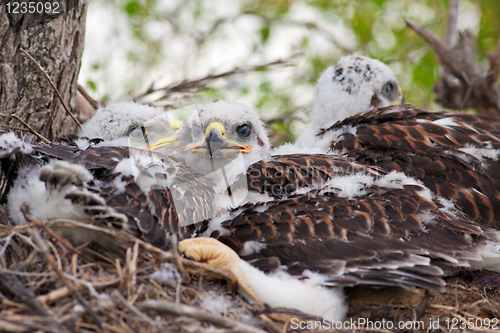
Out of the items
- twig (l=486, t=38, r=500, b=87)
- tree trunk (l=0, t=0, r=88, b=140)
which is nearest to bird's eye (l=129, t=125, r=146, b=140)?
tree trunk (l=0, t=0, r=88, b=140)

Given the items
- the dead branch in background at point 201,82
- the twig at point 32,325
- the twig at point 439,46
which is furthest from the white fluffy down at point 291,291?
the twig at point 439,46

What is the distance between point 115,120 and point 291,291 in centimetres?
169

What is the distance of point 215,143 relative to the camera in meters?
A: 2.67

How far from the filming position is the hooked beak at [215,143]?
268cm

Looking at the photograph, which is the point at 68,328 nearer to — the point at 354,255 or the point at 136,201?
the point at 136,201

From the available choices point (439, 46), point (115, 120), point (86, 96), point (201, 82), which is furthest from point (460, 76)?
point (86, 96)

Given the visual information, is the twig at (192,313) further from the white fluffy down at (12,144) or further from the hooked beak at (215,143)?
the hooked beak at (215,143)

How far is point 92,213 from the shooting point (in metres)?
1.79

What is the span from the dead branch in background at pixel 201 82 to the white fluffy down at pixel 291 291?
2.12 meters

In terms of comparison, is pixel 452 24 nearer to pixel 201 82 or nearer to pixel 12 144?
pixel 201 82

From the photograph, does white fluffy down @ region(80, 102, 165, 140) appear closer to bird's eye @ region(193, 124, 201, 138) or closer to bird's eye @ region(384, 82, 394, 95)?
bird's eye @ region(193, 124, 201, 138)

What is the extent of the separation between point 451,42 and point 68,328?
4.44 meters

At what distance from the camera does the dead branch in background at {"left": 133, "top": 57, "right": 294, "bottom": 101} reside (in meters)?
3.64

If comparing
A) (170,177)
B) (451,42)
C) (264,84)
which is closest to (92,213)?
(170,177)
